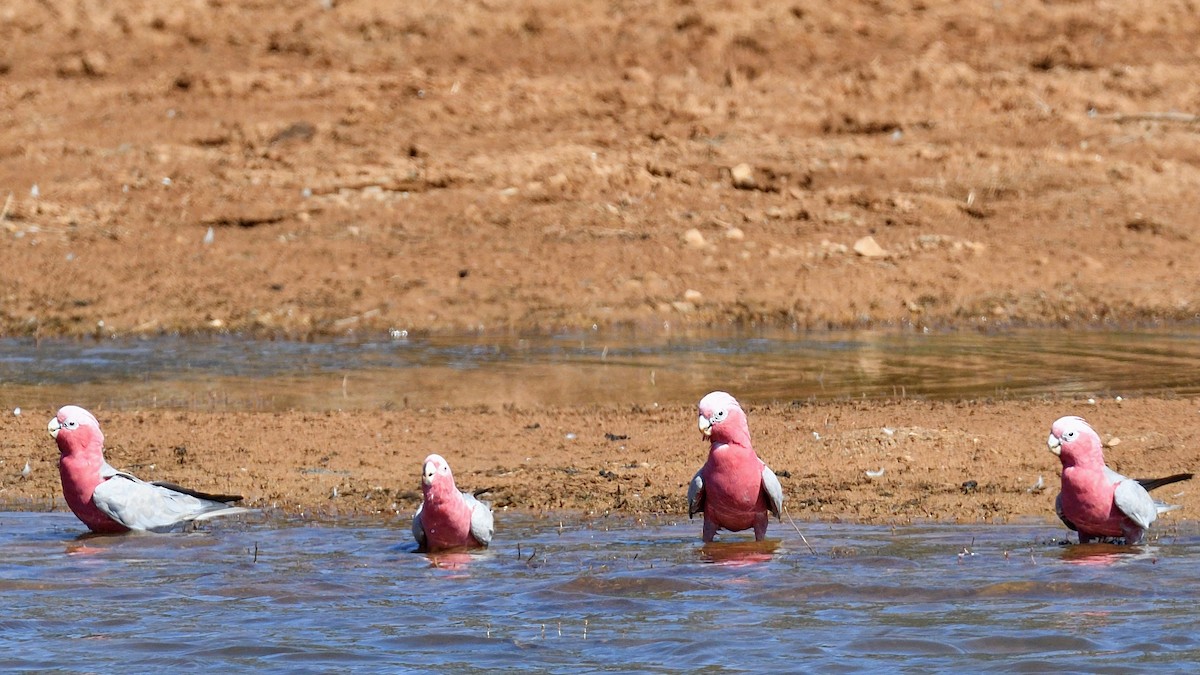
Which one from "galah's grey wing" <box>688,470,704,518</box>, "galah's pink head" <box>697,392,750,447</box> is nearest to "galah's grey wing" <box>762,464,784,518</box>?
"galah's pink head" <box>697,392,750,447</box>

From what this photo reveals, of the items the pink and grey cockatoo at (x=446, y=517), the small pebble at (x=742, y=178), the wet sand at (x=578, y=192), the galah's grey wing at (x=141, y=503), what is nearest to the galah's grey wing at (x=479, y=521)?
the pink and grey cockatoo at (x=446, y=517)

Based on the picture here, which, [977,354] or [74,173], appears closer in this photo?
[977,354]

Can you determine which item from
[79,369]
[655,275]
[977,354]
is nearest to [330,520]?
[79,369]

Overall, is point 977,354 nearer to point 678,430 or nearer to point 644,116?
point 678,430

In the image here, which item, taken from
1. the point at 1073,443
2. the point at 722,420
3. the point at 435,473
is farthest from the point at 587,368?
the point at 1073,443

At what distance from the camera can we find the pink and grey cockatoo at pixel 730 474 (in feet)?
27.2

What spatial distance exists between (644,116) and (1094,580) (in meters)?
14.0

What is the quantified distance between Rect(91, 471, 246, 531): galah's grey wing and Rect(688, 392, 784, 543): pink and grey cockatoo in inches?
103

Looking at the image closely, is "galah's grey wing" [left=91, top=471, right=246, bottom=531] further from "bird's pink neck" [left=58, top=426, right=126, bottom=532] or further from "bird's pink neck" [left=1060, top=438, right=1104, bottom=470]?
"bird's pink neck" [left=1060, top=438, right=1104, bottom=470]

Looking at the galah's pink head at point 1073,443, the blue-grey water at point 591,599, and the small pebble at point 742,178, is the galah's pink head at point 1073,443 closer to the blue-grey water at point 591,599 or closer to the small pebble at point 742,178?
the blue-grey water at point 591,599

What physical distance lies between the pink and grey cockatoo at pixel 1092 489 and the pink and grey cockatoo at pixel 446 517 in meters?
2.68

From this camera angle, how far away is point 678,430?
1112cm

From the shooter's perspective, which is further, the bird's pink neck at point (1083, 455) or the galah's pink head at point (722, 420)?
the galah's pink head at point (722, 420)

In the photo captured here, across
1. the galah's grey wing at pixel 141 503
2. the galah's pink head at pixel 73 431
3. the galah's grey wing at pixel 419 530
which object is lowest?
the galah's grey wing at pixel 419 530
